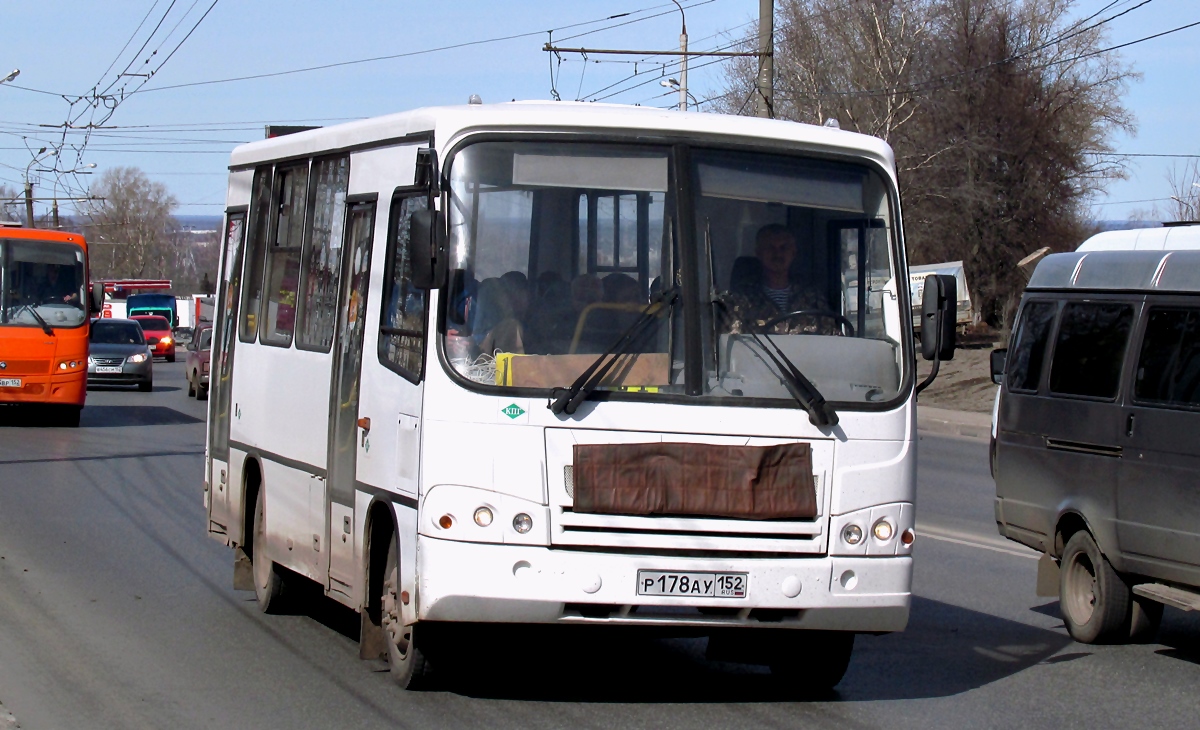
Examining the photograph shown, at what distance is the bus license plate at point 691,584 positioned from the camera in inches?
236

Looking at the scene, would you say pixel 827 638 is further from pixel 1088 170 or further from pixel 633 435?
pixel 1088 170

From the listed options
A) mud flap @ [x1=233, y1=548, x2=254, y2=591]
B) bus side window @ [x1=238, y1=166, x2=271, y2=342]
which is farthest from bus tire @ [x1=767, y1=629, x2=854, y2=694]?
bus side window @ [x1=238, y1=166, x2=271, y2=342]

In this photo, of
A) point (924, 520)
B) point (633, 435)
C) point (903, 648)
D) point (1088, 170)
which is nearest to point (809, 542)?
point (633, 435)

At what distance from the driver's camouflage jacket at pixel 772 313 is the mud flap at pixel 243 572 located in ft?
13.3

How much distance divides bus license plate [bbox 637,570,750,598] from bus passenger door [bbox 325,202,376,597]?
1641 millimetres

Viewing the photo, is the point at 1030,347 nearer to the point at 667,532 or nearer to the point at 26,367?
the point at 667,532

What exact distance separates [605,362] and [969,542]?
6.60 m

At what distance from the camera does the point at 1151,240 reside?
920 centimetres

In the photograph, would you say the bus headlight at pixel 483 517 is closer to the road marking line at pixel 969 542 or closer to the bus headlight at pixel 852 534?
the bus headlight at pixel 852 534

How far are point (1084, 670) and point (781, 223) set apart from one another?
112 inches

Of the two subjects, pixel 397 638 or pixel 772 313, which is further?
pixel 397 638

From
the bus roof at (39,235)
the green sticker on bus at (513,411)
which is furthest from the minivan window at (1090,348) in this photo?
the bus roof at (39,235)

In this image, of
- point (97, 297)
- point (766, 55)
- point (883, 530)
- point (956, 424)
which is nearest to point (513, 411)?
point (883, 530)

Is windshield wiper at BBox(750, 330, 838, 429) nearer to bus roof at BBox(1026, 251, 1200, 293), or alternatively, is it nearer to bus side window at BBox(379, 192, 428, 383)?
bus side window at BBox(379, 192, 428, 383)
